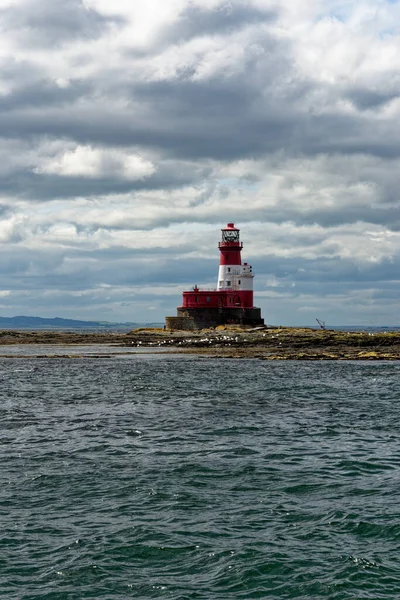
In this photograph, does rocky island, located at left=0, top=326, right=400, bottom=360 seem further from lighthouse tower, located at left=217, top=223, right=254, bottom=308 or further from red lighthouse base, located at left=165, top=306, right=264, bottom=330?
lighthouse tower, located at left=217, top=223, right=254, bottom=308

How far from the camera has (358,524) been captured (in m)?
14.0

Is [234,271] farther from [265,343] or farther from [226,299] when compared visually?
[265,343]

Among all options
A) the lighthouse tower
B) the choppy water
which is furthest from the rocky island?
the choppy water

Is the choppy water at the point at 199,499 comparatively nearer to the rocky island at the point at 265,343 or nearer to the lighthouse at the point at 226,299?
the rocky island at the point at 265,343

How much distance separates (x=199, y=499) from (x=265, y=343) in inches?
2282

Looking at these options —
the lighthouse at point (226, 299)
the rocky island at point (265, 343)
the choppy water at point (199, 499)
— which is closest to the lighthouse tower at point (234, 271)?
the lighthouse at point (226, 299)

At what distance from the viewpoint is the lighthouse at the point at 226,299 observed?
294 feet

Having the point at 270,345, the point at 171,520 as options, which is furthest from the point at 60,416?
the point at 270,345

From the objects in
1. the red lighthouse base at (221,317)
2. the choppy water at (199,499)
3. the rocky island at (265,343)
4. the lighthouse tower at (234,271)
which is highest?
the lighthouse tower at (234,271)

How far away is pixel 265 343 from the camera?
73.5 meters

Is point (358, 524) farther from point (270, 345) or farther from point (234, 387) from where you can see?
point (270, 345)

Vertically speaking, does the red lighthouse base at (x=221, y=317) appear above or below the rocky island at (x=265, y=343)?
above

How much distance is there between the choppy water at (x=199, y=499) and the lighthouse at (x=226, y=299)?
5637 centimetres

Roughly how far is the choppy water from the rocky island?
95.9 ft
